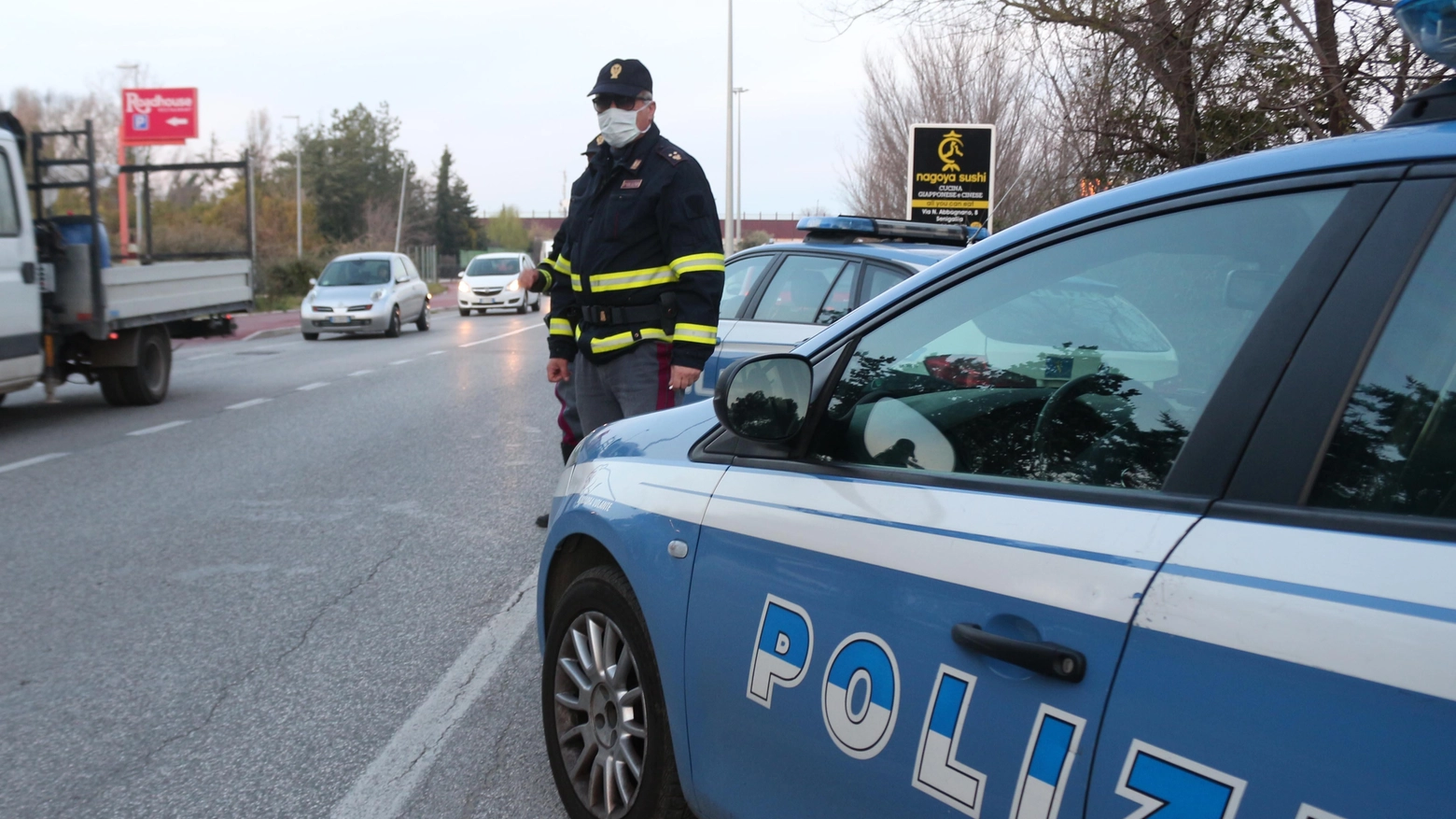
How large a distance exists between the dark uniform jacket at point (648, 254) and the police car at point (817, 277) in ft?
7.65

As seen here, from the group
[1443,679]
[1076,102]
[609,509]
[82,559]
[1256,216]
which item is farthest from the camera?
[1076,102]

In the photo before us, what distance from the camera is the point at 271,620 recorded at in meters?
4.92

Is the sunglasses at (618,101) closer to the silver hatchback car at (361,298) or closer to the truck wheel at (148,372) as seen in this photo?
the truck wheel at (148,372)

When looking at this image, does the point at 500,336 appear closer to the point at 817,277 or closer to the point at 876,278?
the point at 817,277

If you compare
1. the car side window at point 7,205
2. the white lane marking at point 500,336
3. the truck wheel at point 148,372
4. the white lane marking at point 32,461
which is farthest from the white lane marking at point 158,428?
the white lane marking at point 500,336

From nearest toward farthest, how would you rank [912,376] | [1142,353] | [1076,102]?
1. [1142,353]
2. [912,376]
3. [1076,102]

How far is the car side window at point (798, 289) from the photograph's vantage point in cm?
716

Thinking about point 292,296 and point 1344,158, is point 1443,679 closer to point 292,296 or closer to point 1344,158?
point 1344,158

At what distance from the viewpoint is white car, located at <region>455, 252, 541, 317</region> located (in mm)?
34406

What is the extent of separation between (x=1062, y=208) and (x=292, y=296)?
133ft

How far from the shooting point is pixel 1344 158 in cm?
162

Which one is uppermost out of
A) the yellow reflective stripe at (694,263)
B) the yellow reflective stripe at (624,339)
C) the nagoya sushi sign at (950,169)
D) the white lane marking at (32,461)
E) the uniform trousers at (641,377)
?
the nagoya sushi sign at (950,169)

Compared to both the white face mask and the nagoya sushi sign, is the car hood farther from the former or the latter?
the white face mask

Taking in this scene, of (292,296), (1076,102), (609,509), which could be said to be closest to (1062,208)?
(609,509)
